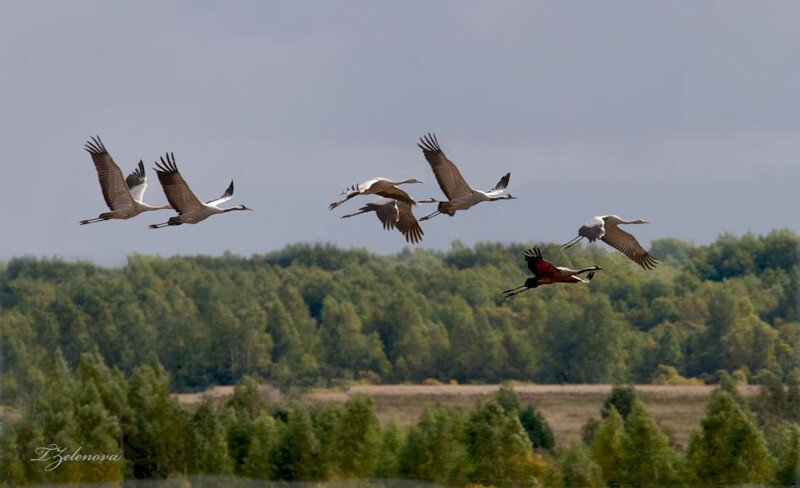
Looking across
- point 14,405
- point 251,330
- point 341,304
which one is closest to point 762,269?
point 341,304

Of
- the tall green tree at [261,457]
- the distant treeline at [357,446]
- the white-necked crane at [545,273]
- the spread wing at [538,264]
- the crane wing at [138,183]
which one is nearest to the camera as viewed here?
the spread wing at [538,264]

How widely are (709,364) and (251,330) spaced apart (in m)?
22.5

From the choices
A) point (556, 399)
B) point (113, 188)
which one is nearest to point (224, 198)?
point (113, 188)

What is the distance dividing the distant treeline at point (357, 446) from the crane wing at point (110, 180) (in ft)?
89.5

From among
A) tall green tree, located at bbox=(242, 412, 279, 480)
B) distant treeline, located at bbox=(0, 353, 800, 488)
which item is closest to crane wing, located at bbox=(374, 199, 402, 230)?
distant treeline, located at bbox=(0, 353, 800, 488)

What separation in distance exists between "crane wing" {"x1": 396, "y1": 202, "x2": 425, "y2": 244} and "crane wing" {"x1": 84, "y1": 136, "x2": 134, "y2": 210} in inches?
195

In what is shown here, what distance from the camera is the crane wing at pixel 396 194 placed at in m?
28.8

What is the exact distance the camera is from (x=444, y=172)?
28375 mm

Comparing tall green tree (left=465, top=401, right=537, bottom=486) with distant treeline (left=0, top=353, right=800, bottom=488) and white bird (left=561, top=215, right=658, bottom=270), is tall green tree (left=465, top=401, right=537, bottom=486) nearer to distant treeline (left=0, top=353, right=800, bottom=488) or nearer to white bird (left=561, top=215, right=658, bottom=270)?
distant treeline (left=0, top=353, right=800, bottom=488)

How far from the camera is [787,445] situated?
188 ft

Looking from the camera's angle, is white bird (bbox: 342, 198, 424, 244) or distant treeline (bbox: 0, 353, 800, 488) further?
distant treeline (bbox: 0, 353, 800, 488)

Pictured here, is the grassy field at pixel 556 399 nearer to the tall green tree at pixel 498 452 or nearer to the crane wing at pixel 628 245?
the tall green tree at pixel 498 452

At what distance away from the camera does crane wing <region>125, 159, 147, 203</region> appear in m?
33.6

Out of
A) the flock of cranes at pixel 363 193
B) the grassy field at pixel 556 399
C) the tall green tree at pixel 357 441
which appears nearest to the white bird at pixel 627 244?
the flock of cranes at pixel 363 193
